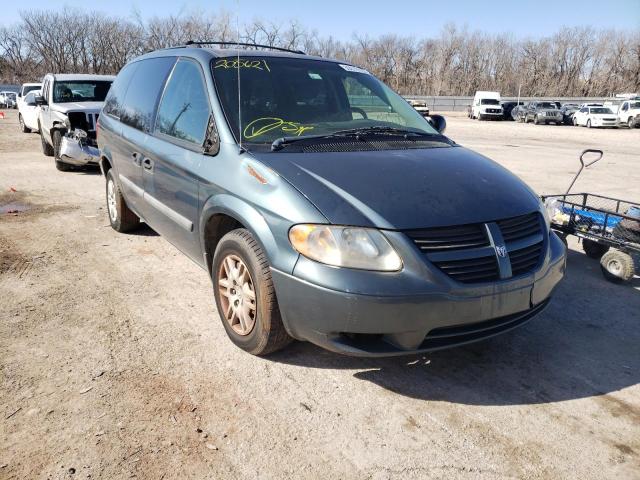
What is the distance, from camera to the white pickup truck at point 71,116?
992cm

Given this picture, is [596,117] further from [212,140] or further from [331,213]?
[331,213]

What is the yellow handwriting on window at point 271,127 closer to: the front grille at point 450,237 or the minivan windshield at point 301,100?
the minivan windshield at point 301,100

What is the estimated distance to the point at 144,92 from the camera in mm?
4680

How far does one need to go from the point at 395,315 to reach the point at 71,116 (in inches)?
380

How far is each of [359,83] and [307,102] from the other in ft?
2.67

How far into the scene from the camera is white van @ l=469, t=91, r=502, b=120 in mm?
41750

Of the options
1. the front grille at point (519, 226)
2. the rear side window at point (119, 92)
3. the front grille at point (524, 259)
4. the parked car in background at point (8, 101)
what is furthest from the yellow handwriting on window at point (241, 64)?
the parked car in background at point (8, 101)

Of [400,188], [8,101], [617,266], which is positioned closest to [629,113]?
[617,266]

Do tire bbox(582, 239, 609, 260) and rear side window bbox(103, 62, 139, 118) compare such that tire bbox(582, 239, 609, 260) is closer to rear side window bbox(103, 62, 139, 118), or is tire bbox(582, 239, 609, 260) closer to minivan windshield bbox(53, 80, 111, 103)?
rear side window bbox(103, 62, 139, 118)

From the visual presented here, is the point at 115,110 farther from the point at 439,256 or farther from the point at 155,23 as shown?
the point at 155,23

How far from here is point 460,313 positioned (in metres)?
2.65

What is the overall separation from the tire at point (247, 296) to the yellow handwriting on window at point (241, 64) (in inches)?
52.6

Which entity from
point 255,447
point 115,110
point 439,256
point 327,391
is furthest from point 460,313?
point 115,110

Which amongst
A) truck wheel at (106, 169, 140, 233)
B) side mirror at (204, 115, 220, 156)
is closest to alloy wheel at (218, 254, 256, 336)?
side mirror at (204, 115, 220, 156)
